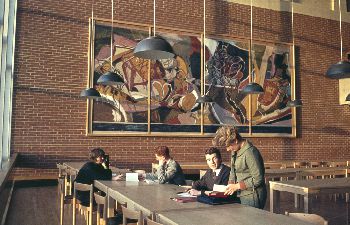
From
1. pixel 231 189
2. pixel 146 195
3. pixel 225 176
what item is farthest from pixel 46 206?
pixel 231 189

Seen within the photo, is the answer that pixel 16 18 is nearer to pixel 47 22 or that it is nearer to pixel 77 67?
pixel 47 22

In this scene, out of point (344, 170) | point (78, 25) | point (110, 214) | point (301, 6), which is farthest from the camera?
point (301, 6)

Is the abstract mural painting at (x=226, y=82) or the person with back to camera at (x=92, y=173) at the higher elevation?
the abstract mural painting at (x=226, y=82)

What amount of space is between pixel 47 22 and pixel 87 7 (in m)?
0.97

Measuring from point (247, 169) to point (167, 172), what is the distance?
116 cm

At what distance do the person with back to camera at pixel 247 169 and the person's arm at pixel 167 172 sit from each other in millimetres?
1015

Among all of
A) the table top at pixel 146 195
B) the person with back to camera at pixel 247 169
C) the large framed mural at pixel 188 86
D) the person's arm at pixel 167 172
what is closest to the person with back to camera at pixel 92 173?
the table top at pixel 146 195

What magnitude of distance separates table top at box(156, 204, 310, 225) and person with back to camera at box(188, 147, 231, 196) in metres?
0.87

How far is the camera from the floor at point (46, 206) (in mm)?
5071

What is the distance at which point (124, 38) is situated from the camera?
844 centimetres

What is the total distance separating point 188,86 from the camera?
8.99 m

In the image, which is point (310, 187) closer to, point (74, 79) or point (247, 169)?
point (247, 169)

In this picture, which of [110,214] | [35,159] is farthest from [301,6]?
[110,214]

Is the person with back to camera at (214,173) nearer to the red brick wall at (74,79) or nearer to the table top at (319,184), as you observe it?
the table top at (319,184)
